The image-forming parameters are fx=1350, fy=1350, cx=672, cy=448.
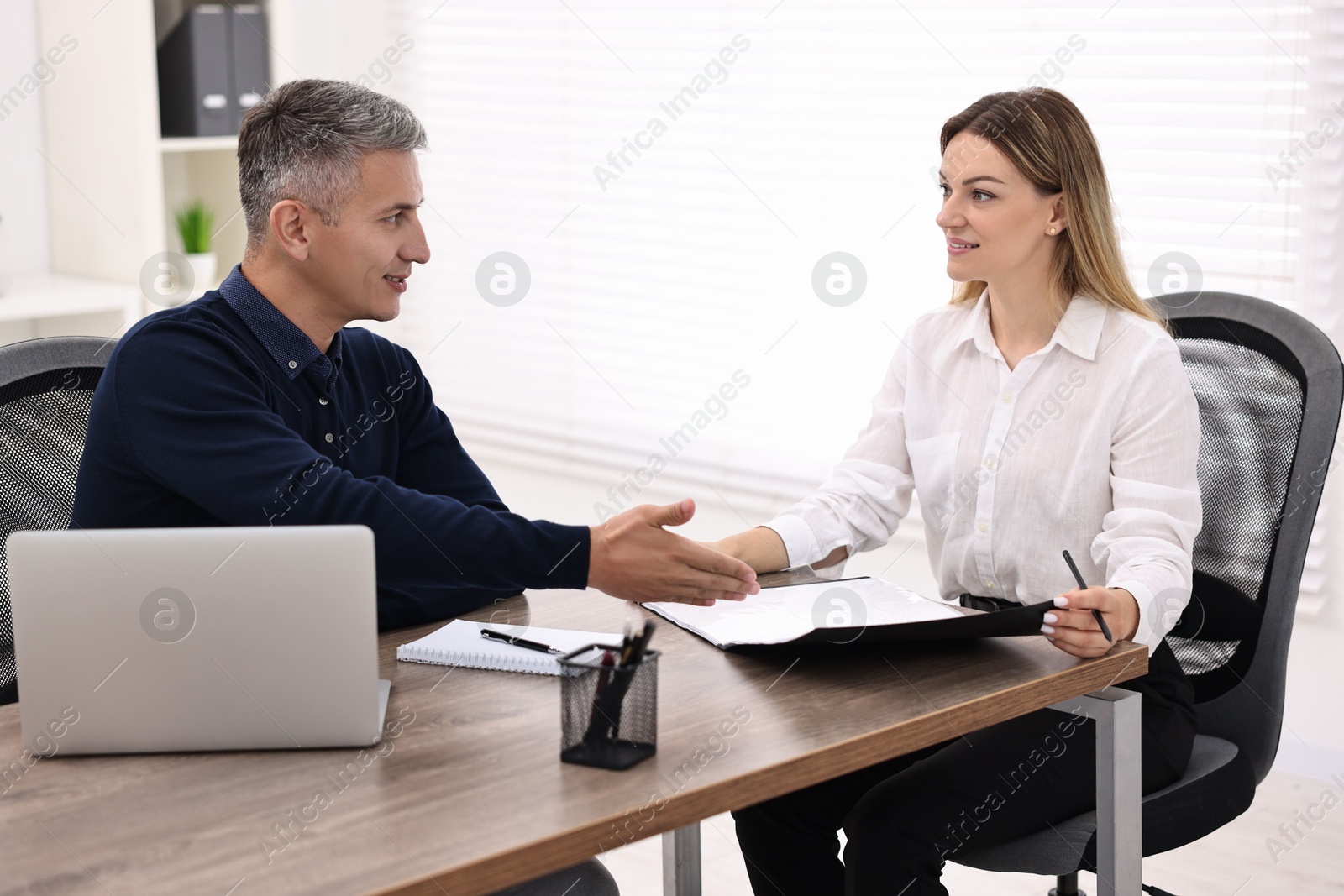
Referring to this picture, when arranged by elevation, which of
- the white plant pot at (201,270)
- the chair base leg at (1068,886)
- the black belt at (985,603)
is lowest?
the chair base leg at (1068,886)

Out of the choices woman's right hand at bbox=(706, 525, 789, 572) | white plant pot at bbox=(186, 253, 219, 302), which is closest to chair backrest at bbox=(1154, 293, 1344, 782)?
woman's right hand at bbox=(706, 525, 789, 572)

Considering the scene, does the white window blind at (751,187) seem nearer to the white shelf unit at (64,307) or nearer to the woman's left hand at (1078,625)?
the white shelf unit at (64,307)

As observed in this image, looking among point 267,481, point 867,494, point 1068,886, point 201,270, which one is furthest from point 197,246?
point 1068,886

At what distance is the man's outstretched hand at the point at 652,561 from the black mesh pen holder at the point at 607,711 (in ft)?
0.70

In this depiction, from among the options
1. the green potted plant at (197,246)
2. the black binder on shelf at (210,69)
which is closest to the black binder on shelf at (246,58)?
the black binder on shelf at (210,69)

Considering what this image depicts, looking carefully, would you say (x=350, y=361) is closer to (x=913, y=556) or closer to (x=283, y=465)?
(x=283, y=465)

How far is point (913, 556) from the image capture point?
3.24m

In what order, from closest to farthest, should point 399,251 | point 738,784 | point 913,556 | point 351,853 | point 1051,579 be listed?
1. point 351,853
2. point 738,784
3. point 399,251
4. point 1051,579
5. point 913,556

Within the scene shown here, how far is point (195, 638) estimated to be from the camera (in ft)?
3.85

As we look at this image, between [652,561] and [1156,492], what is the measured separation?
2.41 ft

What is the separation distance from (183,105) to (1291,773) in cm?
315

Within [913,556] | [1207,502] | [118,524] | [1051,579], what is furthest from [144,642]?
[913,556]

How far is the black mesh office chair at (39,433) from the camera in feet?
5.22

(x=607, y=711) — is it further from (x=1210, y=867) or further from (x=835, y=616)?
(x=1210, y=867)
